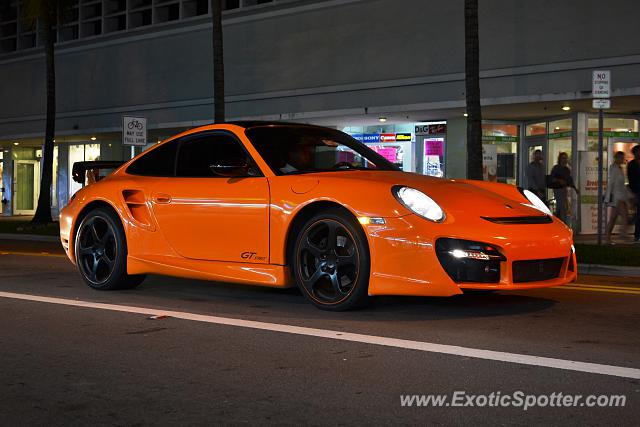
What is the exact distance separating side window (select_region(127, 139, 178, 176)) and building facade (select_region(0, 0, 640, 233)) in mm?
11058

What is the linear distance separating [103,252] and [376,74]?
1374 centimetres

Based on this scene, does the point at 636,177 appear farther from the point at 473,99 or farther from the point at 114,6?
the point at 114,6

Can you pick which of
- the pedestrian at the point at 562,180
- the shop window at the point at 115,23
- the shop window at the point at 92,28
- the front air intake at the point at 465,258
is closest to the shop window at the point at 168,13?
the shop window at the point at 115,23

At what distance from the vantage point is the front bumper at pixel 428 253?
6223 mm

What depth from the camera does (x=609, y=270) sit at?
1071 cm

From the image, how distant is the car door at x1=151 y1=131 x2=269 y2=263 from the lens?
706cm

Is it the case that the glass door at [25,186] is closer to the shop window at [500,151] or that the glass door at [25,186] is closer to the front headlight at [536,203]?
the shop window at [500,151]

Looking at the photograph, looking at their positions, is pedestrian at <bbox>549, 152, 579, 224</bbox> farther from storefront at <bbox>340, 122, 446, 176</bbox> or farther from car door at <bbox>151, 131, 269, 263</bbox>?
car door at <bbox>151, 131, 269, 263</bbox>

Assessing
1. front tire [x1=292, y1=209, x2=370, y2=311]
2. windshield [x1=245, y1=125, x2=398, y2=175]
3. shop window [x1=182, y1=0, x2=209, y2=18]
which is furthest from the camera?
shop window [x1=182, y1=0, x2=209, y2=18]

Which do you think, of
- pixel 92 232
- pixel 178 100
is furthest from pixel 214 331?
pixel 178 100

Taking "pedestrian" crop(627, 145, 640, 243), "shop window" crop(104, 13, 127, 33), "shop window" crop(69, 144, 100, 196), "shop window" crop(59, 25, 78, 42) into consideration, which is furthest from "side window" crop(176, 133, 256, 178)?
"shop window" crop(59, 25, 78, 42)

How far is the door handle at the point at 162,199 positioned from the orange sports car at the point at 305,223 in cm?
1

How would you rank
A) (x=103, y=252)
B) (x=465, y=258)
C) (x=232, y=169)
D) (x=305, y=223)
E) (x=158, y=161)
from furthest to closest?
(x=103, y=252), (x=158, y=161), (x=232, y=169), (x=305, y=223), (x=465, y=258)

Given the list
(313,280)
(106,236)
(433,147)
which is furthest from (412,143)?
(313,280)
